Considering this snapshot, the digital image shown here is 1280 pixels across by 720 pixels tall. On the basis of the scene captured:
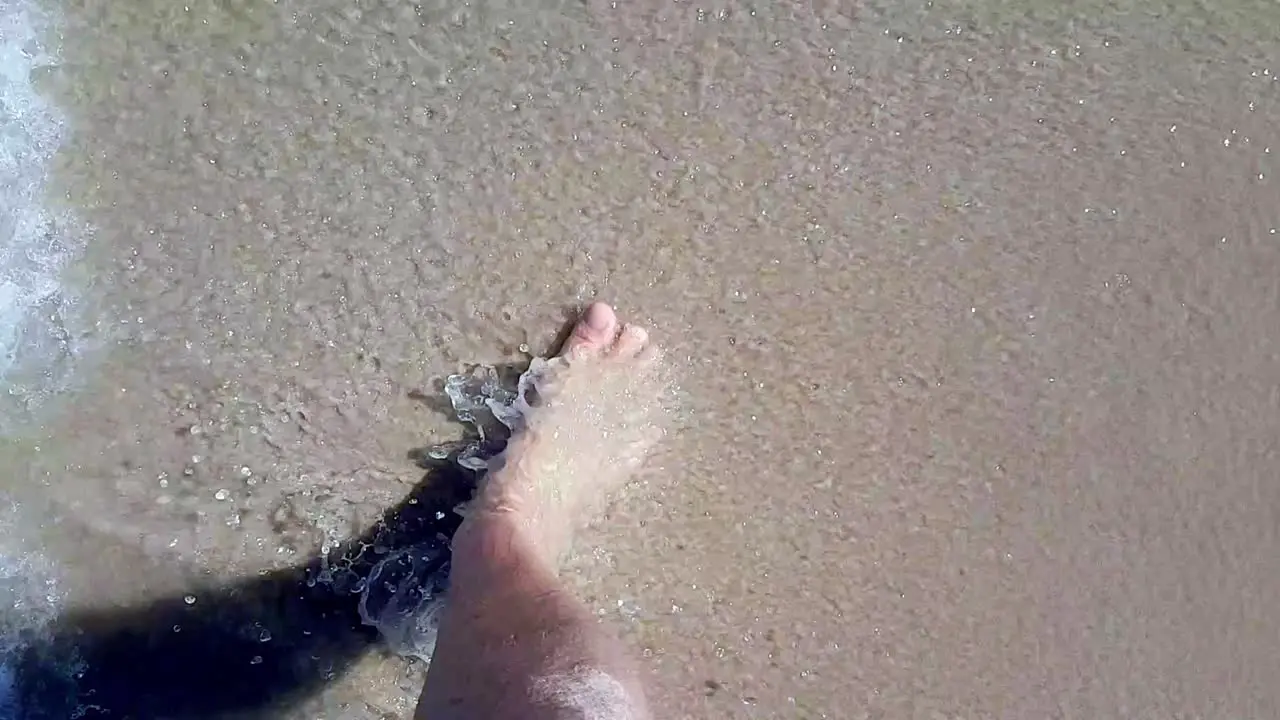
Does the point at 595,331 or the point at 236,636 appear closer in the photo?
the point at 595,331

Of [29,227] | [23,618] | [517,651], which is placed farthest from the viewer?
[23,618]

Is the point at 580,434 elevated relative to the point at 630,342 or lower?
lower

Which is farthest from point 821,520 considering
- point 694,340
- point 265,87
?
point 265,87

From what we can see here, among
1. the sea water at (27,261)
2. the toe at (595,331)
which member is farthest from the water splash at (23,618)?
the toe at (595,331)

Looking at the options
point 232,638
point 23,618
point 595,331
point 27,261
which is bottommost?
point 23,618

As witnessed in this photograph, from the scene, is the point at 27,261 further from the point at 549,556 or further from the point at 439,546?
the point at 549,556

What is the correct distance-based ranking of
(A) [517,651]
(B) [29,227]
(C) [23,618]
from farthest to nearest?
(C) [23,618] → (B) [29,227] → (A) [517,651]

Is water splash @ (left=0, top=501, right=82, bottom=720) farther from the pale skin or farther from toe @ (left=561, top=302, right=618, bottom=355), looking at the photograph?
toe @ (left=561, top=302, right=618, bottom=355)

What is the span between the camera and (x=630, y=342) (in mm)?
1168

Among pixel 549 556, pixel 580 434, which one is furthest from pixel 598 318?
pixel 549 556

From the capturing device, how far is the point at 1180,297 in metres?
1.21

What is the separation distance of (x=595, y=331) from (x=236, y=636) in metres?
0.64

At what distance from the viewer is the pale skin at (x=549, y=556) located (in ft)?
3.26

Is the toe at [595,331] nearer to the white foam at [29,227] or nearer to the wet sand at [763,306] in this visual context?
the wet sand at [763,306]
